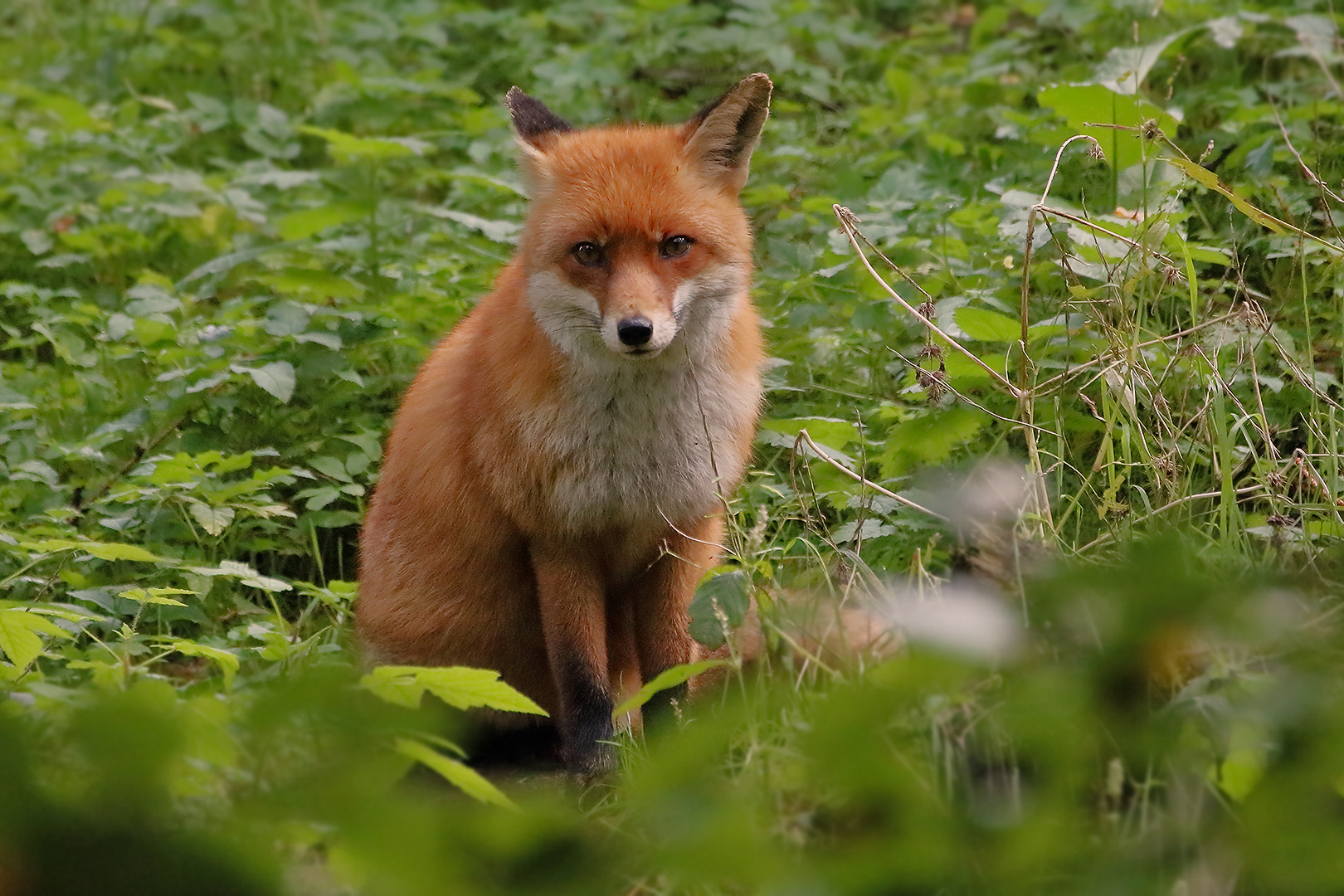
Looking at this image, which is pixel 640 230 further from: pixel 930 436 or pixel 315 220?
pixel 315 220

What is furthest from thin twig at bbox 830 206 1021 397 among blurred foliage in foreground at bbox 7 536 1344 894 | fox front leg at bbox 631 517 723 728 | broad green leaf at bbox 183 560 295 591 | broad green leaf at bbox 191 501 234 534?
broad green leaf at bbox 191 501 234 534

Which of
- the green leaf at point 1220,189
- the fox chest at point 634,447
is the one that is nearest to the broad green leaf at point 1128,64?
the green leaf at point 1220,189

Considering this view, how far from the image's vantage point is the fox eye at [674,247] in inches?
150

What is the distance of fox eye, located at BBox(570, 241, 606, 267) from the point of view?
3.79 metres

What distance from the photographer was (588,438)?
3785 millimetres

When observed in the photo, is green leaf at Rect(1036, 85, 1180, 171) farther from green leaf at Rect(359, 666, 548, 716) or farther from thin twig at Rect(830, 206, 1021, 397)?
green leaf at Rect(359, 666, 548, 716)

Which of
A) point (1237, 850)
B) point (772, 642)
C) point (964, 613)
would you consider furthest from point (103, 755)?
point (772, 642)

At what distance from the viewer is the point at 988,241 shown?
514 centimetres

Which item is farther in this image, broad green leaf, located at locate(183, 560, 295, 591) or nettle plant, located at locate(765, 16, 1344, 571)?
broad green leaf, located at locate(183, 560, 295, 591)

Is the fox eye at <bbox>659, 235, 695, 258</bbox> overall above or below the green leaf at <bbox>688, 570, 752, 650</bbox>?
above

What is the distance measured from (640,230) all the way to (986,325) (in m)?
1.12

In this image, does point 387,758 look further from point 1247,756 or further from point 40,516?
point 40,516

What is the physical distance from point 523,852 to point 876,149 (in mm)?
6464

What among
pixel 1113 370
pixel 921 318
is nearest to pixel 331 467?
pixel 921 318
